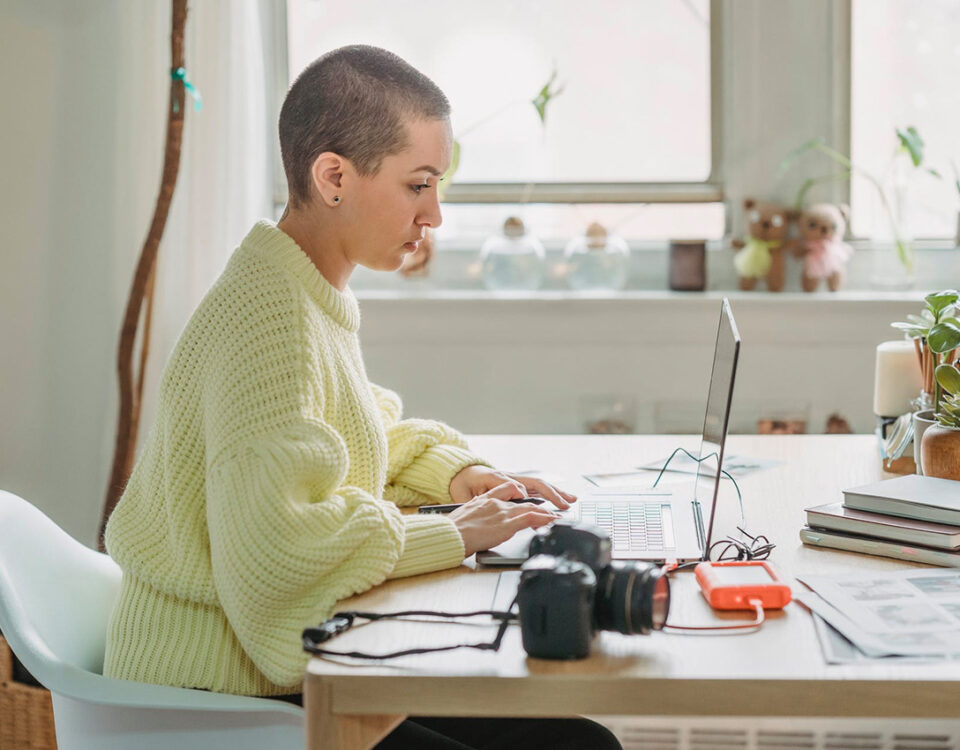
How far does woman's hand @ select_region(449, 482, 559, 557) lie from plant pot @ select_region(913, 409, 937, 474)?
559 mm

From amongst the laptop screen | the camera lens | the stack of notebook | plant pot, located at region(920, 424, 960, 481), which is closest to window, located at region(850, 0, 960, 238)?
plant pot, located at region(920, 424, 960, 481)

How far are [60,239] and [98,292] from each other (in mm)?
145

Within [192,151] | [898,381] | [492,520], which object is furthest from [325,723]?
[192,151]

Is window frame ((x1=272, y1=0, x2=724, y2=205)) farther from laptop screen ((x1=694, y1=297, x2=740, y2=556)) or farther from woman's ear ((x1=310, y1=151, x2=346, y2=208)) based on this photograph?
woman's ear ((x1=310, y1=151, x2=346, y2=208))

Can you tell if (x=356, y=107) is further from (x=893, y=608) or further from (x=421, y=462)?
(x=893, y=608)

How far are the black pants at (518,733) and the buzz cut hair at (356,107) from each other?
0.62 meters

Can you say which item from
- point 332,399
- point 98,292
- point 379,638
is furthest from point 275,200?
point 379,638

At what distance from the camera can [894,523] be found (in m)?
1.27

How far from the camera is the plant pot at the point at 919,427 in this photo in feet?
5.10

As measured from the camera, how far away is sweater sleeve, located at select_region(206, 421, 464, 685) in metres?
1.06

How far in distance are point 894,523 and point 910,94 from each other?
5.90 ft

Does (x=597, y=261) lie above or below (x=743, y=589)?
above

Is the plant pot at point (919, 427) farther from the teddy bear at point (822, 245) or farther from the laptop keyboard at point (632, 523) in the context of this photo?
the teddy bear at point (822, 245)

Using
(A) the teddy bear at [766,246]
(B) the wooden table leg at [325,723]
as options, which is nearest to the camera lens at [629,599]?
(B) the wooden table leg at [325,723]
